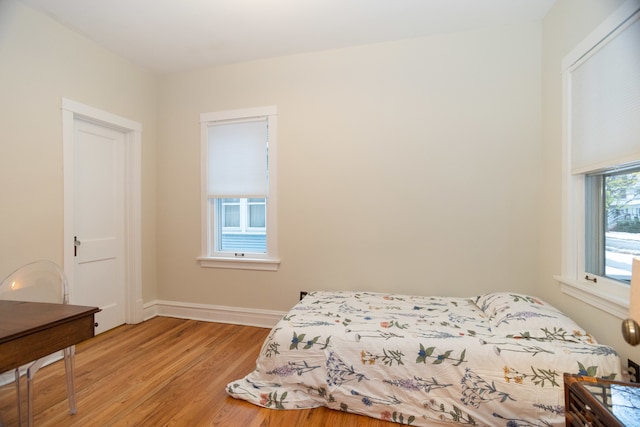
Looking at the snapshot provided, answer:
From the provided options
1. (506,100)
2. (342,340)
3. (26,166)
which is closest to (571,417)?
(342,340)

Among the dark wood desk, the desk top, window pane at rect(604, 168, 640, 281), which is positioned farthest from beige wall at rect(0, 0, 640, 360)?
the dark wood desk

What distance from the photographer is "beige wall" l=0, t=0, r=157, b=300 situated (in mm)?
2115

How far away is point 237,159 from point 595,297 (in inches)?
126

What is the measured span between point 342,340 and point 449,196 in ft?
5.43

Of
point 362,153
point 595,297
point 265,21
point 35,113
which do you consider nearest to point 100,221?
point 35,113

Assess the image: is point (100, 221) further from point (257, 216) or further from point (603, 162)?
point (603, 162)

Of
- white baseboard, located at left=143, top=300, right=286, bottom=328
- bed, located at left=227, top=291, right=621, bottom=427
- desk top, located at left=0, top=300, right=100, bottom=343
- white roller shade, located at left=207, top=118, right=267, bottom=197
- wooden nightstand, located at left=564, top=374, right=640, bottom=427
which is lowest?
white baseboard, located at left=143, top=300, right=286, bottom=328

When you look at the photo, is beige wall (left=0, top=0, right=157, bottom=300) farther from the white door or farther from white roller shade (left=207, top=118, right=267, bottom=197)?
white roller shade (left=207, top=118, right=267, bottom=197)

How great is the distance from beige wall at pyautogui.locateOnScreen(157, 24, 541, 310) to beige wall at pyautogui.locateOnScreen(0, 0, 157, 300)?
1024 mm

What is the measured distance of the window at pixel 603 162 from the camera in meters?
1.55

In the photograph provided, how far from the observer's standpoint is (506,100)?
99.1 inches

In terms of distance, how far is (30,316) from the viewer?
1.33 meters

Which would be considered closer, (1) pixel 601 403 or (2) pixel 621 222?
(1) pixel 601 403

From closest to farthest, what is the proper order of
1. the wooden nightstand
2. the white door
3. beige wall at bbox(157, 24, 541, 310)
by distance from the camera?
the wooden nightstand < beige wall at bbox(157, 24, 541, 310) < the white door
